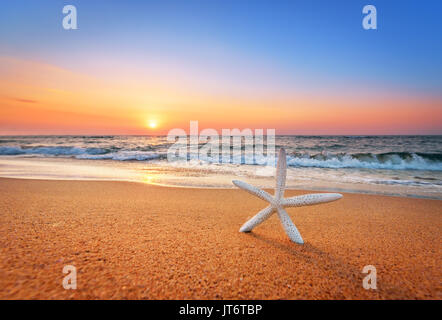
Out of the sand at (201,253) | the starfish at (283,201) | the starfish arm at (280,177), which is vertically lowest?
the sand at (201,253)

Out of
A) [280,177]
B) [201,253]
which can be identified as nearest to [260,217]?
[280,177]

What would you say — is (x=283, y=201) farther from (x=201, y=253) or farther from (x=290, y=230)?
(x=201, y=253)

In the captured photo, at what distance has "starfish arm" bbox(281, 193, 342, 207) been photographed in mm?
2064

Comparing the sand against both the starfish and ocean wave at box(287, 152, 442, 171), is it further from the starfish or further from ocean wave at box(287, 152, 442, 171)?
ocean wave at box(287, 152, 442, 171)

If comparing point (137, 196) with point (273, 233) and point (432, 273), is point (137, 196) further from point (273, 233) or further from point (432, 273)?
point (432, 273)

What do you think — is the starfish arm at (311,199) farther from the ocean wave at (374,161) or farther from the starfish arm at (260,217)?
the ocean wave at (374,161)

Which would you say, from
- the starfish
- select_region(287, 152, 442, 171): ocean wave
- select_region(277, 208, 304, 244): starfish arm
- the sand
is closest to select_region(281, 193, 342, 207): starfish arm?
the starfish

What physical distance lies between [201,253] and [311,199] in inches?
47.5

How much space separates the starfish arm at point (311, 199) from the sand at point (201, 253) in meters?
0.44

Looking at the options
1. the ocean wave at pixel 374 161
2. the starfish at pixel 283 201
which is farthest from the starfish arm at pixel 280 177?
the ocean wave at pixel 374 161

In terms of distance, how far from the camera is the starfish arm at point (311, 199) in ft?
6.77

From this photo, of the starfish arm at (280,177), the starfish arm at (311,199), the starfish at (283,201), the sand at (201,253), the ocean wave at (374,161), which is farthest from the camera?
the ocean wave at (374,161)

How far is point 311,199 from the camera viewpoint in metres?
2.16
